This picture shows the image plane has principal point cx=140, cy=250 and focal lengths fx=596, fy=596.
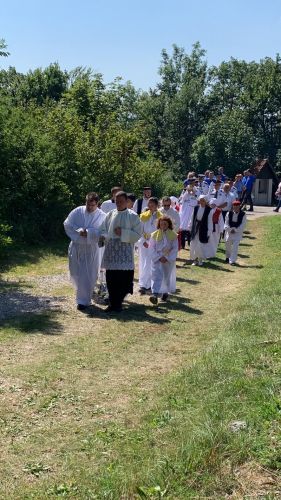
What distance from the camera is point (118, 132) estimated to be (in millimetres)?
23828

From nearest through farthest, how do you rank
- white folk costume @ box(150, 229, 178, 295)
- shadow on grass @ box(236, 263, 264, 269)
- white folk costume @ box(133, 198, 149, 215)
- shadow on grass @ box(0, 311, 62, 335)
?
shadow on grass @ box(0, 311, 62, 335)
white folk costume @ box(150, 229, 178, 295)
white folk costume @ box(133, 198, 149, 215)
shadow on grass @ box(236, 263, 264, 269)

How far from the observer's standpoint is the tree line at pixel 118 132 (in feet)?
59.8

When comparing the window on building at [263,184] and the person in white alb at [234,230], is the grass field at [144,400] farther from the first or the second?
the window on building at [263,184]

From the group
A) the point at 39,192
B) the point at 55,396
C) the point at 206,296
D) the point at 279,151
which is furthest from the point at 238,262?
the point at 279,151

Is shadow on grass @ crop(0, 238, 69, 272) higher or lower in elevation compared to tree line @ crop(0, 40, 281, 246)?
lower

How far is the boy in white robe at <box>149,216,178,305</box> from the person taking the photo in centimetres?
1089

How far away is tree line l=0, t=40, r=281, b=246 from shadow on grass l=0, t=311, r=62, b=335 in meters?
2.04

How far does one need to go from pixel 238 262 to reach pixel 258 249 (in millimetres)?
2997

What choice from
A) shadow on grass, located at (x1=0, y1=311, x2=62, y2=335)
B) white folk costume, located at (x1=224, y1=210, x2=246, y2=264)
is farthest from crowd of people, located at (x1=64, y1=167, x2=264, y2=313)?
white folk costume, located at (x1=224, y1=210, x2=246, y2=264)

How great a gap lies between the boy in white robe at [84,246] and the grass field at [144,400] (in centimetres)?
43

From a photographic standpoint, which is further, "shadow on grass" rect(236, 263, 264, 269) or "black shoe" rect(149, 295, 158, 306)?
"shadow on grass" rect(236, 263, 264, 269)

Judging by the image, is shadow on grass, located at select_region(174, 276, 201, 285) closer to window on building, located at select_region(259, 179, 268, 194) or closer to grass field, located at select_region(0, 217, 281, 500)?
grass field, located at select_region(0, 217, 281, 500)

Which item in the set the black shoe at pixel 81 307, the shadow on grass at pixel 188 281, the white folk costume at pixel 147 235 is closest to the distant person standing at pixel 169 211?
the white folk costume at pixel 147 235

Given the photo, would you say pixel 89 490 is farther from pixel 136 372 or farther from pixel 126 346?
pixel 126 346
